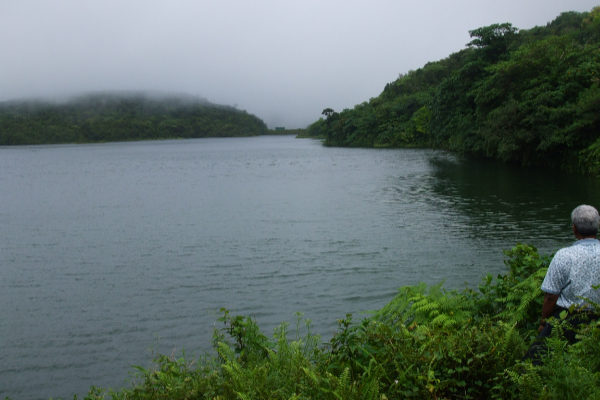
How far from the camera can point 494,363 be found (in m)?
4.53

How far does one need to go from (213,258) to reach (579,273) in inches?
469

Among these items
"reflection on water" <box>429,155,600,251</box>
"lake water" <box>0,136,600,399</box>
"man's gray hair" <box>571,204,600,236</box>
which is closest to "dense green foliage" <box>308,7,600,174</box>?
"reflection on water" <box>429,155,600,251</box>

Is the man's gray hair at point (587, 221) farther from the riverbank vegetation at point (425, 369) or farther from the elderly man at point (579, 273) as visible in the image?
the riverbank vegetation at point (425, 369)

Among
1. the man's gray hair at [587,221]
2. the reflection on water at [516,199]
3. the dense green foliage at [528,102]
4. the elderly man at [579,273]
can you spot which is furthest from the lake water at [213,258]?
the man's gray hair at [587,221]

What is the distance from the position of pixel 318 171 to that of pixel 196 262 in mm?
31215

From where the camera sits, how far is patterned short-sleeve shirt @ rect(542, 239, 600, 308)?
14.3 ft

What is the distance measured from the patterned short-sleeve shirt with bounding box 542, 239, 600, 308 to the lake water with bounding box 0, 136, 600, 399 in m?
5.49

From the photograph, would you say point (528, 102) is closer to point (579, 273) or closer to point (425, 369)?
point (579, 273)

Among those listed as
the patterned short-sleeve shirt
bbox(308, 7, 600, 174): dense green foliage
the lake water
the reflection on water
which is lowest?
the lake water

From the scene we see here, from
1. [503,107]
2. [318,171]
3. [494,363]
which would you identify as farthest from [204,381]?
[318,171]

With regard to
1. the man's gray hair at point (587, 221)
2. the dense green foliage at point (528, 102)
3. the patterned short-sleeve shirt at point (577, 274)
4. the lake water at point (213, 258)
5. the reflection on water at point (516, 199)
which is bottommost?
the lake water at point (213, 258)

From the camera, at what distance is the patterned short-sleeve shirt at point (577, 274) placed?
4.36 meters

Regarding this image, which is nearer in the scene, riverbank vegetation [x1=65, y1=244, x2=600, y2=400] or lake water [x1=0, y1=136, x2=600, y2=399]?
riverbank vegetation [x1=65, y1=244, x2=600, y2=400]

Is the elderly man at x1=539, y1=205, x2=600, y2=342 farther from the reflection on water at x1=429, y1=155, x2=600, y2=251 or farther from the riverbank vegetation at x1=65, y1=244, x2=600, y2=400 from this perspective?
the reflection on water at x1=429, y1=155, x2=600, y2=251
